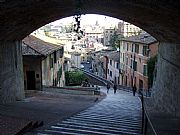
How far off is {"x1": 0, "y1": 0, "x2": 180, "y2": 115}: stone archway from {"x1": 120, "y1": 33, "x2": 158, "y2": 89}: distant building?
20.6m

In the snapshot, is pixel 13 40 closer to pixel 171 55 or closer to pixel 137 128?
pixel 171 55

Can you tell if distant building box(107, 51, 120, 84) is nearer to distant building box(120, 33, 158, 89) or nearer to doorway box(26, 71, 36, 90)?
distant building box(120, 33, 158, 89)

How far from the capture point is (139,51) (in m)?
45.0

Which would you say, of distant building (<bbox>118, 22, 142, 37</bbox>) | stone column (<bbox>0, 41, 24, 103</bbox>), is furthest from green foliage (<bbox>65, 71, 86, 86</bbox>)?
distant building (<bbox>118, 22, 142, 37</bbox>)

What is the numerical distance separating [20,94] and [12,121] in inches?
415

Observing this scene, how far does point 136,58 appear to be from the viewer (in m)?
47.2

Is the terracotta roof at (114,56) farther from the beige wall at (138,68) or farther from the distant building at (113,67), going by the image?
the beige wall at (138,68)

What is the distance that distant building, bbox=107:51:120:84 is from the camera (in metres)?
61.5

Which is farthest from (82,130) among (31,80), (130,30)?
(130,30)

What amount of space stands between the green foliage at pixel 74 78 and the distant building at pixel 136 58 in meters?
8.18

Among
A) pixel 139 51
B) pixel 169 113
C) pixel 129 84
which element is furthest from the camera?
pixel 129 84

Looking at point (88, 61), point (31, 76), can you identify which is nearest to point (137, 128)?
point (31, 76)

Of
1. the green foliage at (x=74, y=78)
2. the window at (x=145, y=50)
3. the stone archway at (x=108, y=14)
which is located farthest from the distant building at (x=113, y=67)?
the stone archway at (x=108, y=14)

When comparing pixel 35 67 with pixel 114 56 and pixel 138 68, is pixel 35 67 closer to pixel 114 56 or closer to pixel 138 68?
pixel 138 68
